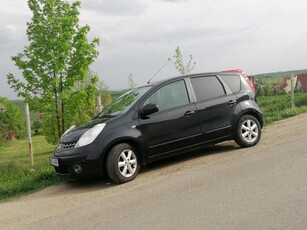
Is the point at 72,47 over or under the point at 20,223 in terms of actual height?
over

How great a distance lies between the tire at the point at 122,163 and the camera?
606 cm

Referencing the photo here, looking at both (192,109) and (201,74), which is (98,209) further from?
(201,74)

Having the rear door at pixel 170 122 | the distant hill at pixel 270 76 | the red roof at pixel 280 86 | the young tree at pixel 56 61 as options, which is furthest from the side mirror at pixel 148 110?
the red roof at pixel 280 86

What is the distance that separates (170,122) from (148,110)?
0.53 meters

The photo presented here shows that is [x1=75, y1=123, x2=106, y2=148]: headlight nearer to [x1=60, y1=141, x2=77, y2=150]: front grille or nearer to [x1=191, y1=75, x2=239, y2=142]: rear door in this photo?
[x1=60, y1=141, x2=77, y2=150]: front grille

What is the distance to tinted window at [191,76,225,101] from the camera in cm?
738

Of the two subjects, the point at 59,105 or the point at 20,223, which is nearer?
the point at 20,223

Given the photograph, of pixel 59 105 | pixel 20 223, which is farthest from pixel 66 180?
pixel 59 105

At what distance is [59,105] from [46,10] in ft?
10.8

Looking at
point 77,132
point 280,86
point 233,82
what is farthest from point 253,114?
point 280,86

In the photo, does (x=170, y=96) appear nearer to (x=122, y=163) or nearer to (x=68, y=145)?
(x=122, y=163)

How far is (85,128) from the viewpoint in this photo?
21.1 feet

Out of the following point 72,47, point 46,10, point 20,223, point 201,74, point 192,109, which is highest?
point 46,10

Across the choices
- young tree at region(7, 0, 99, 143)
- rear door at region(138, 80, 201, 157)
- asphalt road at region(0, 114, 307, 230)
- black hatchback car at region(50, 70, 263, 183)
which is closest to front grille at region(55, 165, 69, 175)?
black hatchback car at region(50, 70, 263, 183)
